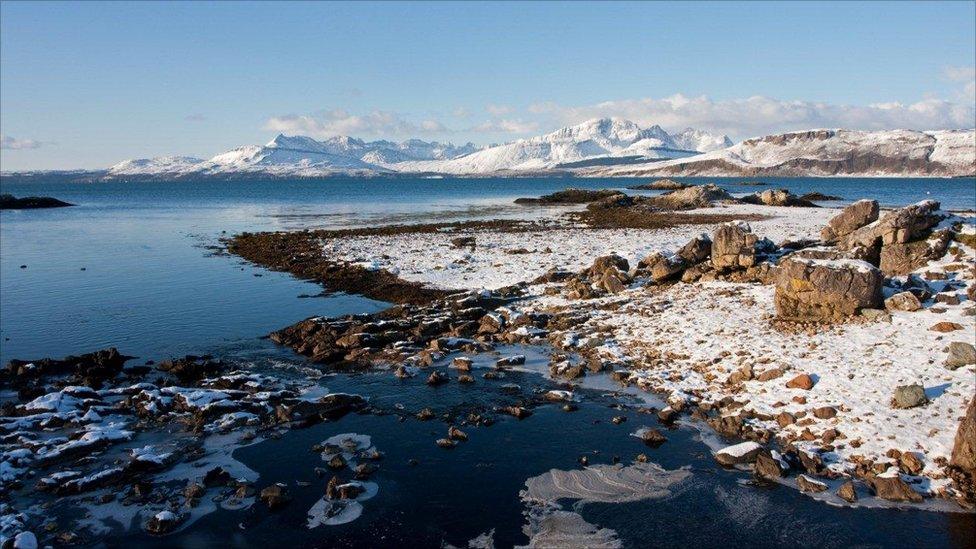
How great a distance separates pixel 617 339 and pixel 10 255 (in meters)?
51.2

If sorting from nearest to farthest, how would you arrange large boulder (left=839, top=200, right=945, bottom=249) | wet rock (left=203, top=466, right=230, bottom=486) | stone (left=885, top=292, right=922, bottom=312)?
wet rock (left=203, top=466, right=230, bottom=486), stone (left=885, top=292, right=922, bottom=312), large boulder (left=839, top=200, right=945, bottom=249)

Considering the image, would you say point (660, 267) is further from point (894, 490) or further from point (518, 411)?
point (894, 490)

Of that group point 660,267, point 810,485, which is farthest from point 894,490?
point 660,267

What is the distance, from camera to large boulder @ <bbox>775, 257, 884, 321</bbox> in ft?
68.2

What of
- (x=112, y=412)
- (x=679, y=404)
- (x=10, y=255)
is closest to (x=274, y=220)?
(x=10, y=255)

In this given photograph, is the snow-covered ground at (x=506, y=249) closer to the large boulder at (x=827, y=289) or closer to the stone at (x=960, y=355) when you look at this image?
the large boulder at (x=827, y=289)

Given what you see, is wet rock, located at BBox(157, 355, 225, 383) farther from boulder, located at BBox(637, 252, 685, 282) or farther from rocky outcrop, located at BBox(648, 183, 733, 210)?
rocky outcrop, located at BBox(648, 183, 733, 210)

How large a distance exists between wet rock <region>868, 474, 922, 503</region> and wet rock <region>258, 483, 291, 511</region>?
1249 cm

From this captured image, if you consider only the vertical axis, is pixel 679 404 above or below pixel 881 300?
below

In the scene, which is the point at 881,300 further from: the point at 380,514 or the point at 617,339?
the point at 380,514

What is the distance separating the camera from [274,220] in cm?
7912

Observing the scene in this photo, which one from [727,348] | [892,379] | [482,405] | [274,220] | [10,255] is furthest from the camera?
[274,220]

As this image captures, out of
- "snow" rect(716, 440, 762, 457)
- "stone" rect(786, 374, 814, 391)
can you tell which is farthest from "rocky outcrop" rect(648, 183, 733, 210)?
"snow" rect(716, 440, 762, 457)

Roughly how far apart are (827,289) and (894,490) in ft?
32.9
